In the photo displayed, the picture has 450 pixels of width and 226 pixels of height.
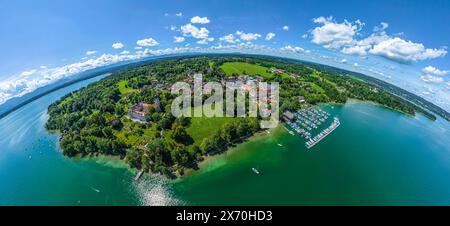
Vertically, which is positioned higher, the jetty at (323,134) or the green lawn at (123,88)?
the green lawn at (123,88)

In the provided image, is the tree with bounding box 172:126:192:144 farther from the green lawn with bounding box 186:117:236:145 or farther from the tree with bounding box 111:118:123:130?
the tree with bounding box 111:118:123:130

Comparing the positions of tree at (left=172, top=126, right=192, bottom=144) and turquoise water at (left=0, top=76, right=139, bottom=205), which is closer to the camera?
turquoise water at (left=0, top=76, right=139, bottom=205)

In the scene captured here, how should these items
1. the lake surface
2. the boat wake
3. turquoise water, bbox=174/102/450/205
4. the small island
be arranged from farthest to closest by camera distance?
the small island → the lake surface → turquoise water, bbox=174/102/450/205 → the boat wake

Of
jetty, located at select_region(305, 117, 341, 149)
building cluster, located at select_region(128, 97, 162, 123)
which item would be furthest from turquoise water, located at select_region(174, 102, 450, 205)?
building cluster, located at select_region(128, 97, 162, 123)

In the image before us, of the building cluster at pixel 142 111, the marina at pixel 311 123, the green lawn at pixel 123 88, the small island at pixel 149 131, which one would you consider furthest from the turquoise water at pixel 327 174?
the green lawn at pixel 123 88

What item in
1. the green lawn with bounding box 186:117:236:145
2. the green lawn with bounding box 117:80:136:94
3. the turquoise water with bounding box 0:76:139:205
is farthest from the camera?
the green lawn with bounding box 117:80:136:94

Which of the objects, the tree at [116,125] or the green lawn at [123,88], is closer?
the tree at [116,125]

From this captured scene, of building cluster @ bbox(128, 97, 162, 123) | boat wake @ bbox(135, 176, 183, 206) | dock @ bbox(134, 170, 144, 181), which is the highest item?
building cluster @ bbox(128, 97, 162, 123)

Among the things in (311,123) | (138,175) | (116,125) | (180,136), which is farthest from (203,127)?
(311,123)

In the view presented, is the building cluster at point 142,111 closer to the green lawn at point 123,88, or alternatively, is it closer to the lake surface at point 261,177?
the lake surface at point 261,177
